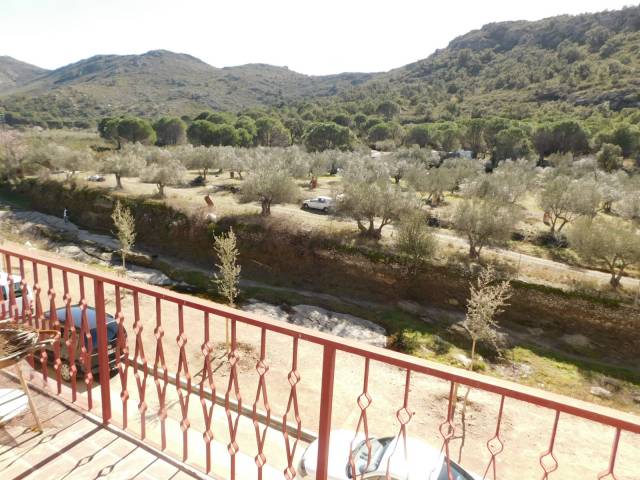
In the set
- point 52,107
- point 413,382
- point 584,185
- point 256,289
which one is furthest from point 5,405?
point 52,107

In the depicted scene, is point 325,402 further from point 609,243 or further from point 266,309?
point 609,243

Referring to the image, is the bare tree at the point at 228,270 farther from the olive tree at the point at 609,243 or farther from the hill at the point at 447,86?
the hill at the point at 447,86

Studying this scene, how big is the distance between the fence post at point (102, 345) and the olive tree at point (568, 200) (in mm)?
31754

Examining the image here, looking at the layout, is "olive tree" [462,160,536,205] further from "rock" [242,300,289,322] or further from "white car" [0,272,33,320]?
"white car" [0,272,33,320]

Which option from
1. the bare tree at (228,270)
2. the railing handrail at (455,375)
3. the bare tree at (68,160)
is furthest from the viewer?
the bare tree at (68,160)

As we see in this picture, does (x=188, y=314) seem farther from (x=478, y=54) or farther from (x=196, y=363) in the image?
(x=478, y=54)

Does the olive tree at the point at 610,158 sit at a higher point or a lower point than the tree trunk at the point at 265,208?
higher

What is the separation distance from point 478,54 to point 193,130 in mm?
107562

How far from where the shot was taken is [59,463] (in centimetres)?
369

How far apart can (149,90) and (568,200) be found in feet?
496

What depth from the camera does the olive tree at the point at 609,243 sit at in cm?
2200

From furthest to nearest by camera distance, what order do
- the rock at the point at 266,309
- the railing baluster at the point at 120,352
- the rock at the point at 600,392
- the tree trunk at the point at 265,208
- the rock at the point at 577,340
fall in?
the tree trunk at the point at 265,208 < the rock at the point at 266,309 < the rock at the point at 577,340 < the rock at the point at 600,392 < the railing baluster at the point at 120,352

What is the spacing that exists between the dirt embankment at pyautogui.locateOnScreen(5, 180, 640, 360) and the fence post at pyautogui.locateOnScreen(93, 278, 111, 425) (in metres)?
22.7

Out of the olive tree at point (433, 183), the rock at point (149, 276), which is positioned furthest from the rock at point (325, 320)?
the olive tree at point (433, 183)
